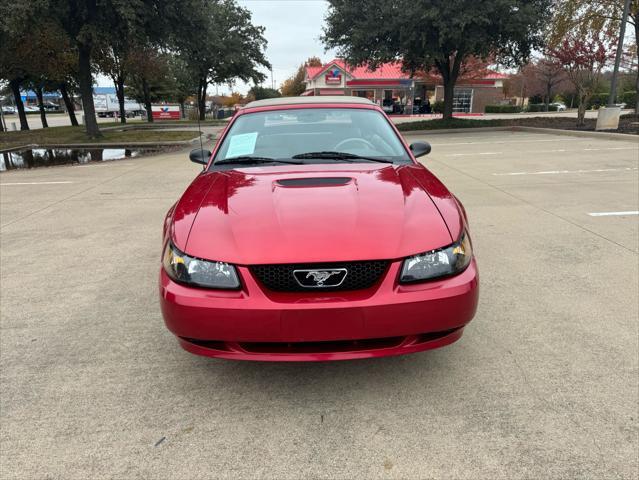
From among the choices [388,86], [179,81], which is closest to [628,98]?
[388,86]

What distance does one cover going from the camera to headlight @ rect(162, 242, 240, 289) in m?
2.21

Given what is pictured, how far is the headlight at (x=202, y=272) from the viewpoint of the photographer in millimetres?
2211

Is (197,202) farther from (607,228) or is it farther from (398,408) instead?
(607,228)

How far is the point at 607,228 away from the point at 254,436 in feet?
16.3

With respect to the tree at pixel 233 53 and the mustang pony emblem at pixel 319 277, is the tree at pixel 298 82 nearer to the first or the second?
the tree at pixel 233 53

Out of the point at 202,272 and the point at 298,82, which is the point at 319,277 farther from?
the point at 298,82

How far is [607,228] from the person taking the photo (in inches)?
211

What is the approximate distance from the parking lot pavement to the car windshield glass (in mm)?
1405

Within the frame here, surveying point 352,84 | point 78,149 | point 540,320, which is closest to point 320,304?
point 540,320

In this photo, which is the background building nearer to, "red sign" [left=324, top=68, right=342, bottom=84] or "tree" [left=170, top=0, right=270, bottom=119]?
"red sign" [left=324, top=68, right=342, bottom=84]

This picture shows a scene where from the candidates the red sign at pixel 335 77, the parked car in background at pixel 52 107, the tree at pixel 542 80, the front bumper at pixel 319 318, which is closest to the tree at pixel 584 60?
the front bumper at pixel 319 318

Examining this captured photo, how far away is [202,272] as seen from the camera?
226 cm

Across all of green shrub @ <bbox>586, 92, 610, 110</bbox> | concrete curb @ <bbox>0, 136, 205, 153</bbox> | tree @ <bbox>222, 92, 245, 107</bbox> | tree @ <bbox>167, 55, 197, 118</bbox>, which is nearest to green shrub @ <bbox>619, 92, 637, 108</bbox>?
green shrub @ <bbox>586, 92, 610, 110</bbox>

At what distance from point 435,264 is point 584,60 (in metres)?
20.9
